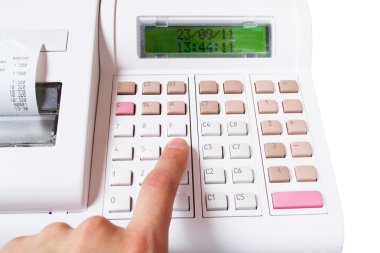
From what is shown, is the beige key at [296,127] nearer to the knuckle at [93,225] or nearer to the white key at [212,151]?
the white key at [212,151]

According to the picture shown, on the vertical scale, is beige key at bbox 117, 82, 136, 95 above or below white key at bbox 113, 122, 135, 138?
above

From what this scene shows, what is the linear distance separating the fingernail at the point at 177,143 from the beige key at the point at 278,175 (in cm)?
13

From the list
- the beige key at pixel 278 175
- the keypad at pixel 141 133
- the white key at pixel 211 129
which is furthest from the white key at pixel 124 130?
the beige key at pixel 278 175

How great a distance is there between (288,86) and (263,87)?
4 cm

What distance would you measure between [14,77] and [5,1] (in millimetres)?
152

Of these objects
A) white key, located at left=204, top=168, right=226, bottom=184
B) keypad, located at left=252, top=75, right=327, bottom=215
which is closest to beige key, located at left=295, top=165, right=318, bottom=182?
keypad, located at left=252, top=75, right=327, bottom=215

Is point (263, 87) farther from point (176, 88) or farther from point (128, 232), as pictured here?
point (128, 232)

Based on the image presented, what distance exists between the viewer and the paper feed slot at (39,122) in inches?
23.0

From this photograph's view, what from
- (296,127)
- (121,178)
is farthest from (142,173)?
(296,127)

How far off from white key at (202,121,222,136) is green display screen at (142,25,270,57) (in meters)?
0.13

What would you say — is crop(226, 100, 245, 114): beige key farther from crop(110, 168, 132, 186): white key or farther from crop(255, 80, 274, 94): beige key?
crop(110, 168, 132, 186): white key

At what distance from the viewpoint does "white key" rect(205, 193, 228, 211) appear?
0.56 meters

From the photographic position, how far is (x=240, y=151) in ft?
1.95

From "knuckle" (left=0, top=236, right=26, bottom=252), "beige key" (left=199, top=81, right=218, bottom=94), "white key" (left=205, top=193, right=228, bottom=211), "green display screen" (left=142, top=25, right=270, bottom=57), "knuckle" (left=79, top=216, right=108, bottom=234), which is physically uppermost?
"green display screen" (left=142, top=25, right=270, bottom=57)
